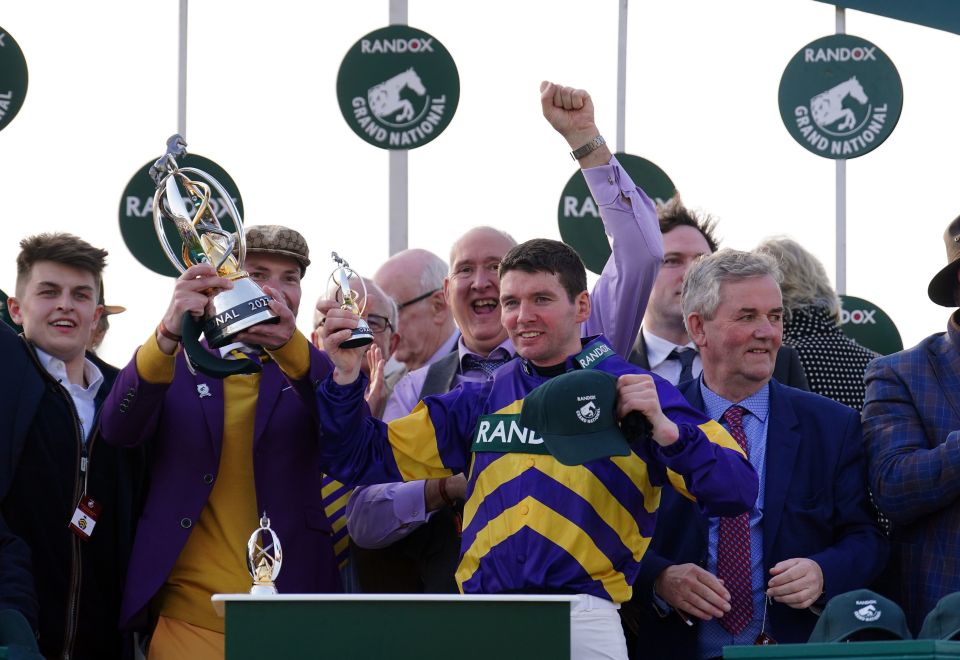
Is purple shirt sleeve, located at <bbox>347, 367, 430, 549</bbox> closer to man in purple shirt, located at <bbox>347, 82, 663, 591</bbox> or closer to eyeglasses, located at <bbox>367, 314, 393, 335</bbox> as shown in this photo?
man in purple shirt, located at <bbox>347, 82, 663, 591</bbox>

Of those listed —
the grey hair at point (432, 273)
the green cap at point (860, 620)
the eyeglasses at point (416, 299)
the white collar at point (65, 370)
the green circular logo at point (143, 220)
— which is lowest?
the green cap at point (860, 620)

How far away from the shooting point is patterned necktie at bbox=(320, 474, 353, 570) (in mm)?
5992

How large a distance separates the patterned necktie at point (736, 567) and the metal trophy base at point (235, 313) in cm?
167

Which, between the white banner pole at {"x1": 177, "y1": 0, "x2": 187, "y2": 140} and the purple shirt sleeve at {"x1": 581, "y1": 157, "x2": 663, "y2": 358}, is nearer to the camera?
the purple shirt sleeve at {"x1": 581, "y1": 157, "x2": 663, "y2": 358}

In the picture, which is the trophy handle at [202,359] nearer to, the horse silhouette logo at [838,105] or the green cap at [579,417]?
the green cap at [579,417]

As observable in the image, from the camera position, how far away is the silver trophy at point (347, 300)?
4.97 metres

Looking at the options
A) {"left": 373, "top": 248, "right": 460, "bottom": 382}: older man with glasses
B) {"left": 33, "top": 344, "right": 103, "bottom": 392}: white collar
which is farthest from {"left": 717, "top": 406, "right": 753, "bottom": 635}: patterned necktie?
{"left": 33, "top": 344, "right": 103, "bottom": 392}: white collar

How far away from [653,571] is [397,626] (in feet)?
4.86

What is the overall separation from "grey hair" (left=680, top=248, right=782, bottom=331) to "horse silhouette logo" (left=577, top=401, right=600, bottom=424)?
3.44 ft

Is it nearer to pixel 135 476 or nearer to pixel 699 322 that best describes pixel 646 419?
pixel 699 322

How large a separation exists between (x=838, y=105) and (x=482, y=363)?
5135 mm

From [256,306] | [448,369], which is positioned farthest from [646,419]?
[448,369]

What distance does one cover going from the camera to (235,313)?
4.88m

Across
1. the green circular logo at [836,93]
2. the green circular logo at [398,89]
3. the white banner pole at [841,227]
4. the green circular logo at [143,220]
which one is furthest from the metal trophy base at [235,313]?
the white banner pole at [841,227]
